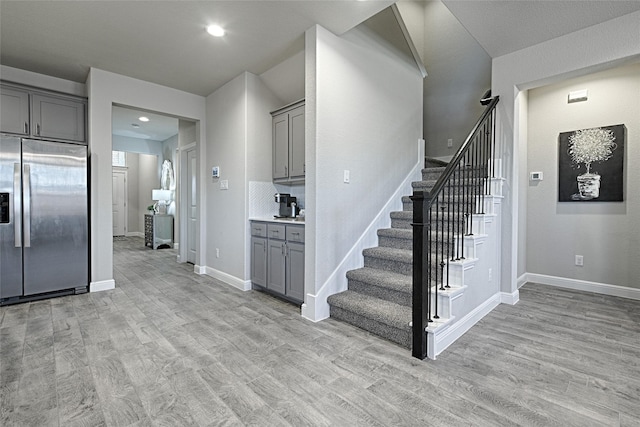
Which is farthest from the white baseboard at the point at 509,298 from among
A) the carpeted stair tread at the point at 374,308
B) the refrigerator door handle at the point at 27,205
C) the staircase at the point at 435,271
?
the refrigerator door handle at the point at 27,205

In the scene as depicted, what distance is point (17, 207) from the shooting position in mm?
3295

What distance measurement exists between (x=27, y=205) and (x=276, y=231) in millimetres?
2701

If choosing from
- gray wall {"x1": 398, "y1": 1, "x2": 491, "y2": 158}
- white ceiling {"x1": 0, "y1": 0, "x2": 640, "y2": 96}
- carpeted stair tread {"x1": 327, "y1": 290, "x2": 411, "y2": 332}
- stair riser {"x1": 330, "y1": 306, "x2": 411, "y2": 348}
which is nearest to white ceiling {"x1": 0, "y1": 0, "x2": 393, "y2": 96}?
white ceiling {"x1": 0, "y1": 0, "x2": 640, "y2": 96}

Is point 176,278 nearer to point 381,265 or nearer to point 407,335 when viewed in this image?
point 381,265

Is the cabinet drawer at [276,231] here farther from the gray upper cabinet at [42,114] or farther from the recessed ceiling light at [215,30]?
the gray upper cabinet at [42,114]

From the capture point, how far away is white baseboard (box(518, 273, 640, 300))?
3594mm

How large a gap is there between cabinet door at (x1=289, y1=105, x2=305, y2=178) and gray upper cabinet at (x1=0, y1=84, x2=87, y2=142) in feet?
8.98

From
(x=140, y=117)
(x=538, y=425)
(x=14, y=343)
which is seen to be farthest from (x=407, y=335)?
(x=140, y=117)

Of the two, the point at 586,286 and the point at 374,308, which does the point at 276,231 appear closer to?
the point at 374,308

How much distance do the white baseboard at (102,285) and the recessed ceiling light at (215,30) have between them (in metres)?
3.22

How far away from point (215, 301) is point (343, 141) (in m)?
2.25

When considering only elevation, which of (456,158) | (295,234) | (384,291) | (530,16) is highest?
(530,16)

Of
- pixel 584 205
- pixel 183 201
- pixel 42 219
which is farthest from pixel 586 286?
pixel 42 219

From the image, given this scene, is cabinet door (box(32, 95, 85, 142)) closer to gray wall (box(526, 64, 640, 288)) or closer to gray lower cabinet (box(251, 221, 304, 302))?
gray lower cabinet (box(251, 221, 304, 302))
